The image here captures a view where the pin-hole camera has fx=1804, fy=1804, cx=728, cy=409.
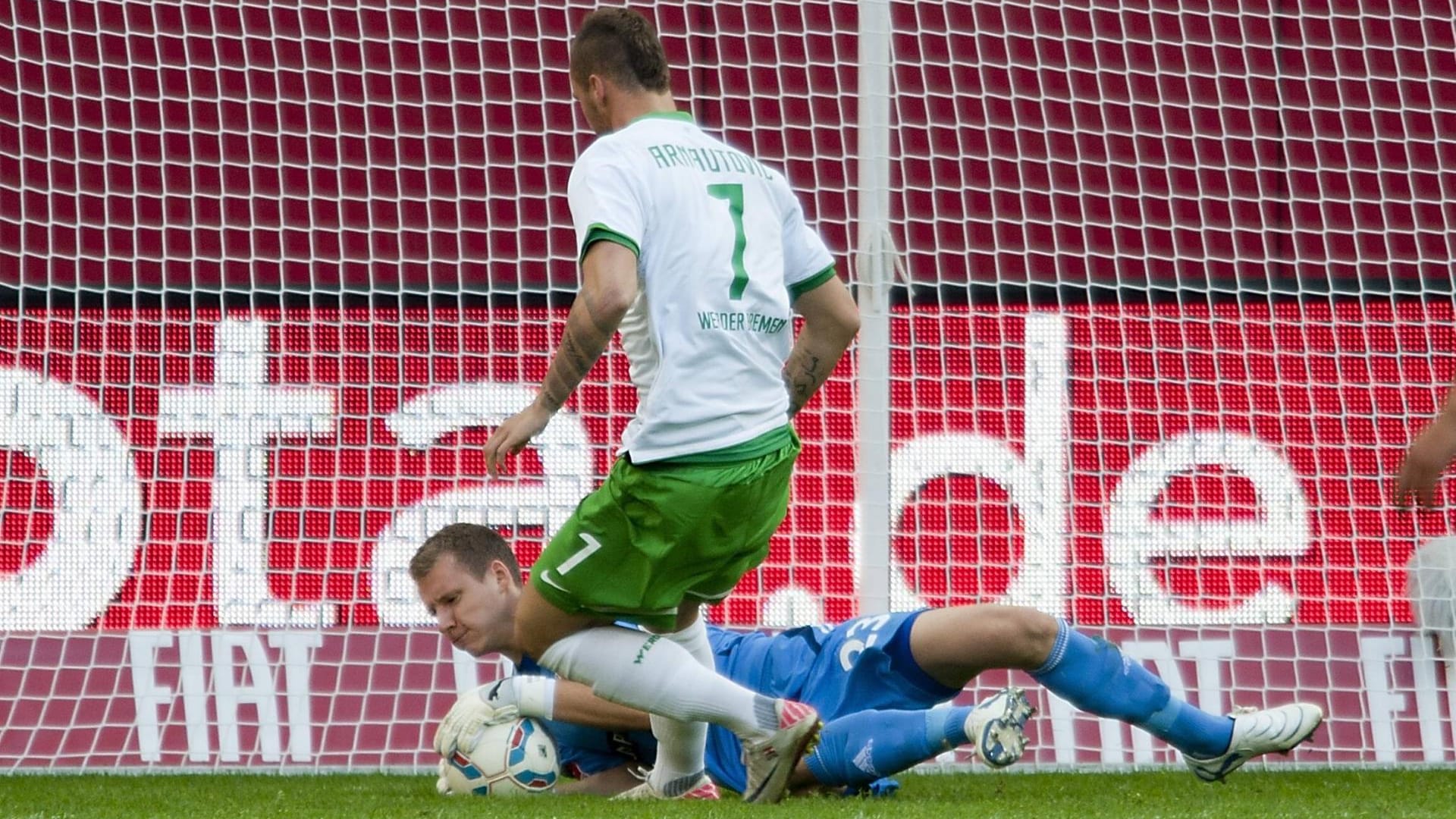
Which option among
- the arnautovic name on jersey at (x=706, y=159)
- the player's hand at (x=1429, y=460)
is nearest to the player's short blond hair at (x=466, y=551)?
the arnautovic name on jersey at (x=706, y=159)

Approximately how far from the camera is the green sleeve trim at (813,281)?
2.97 m

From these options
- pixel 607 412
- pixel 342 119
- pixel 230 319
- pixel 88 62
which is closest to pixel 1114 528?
pixel 607 412

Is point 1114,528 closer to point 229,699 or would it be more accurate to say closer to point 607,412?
point 607,412

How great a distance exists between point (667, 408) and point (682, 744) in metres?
0.58

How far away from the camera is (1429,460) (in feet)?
6.60

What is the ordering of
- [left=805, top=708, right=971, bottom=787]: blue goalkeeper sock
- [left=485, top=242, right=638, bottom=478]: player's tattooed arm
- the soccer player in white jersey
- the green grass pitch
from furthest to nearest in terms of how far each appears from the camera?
[left=805, top=708, right=971, bottom=787]: blue goalkeeper sock < the green grass pitch < the soccer player in white jersey < [left=485, top=242, right=638, bottom=478]: player's tattooed arm

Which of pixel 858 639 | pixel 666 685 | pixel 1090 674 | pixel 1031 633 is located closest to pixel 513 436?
pixel 666 685

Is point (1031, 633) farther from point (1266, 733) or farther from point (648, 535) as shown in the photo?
point (648, 535)

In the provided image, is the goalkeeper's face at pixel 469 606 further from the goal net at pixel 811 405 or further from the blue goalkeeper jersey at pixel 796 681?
the goal net at pixel 811 405

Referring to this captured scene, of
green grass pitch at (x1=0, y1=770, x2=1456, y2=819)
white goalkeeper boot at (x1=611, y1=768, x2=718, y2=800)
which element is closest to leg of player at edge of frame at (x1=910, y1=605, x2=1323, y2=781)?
green grass pitch at (x1=0, y1=770, x2=1456, y2=819)

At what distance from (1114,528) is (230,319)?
109 inches

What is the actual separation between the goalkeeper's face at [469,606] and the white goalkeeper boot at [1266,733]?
1.19m

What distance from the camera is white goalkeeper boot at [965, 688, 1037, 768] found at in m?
2.72

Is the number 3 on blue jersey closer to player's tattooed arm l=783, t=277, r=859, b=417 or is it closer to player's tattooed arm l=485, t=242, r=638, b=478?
player's tattooed arm l=783, t=277, r=859, b=417
